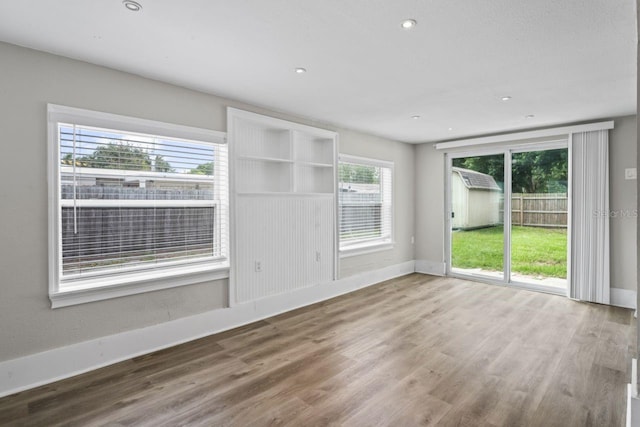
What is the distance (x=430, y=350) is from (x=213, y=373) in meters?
1.86

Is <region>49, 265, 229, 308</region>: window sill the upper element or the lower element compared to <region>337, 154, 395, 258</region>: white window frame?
lower

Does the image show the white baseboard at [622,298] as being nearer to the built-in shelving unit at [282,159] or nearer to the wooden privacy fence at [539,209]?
the wooden privacy fence at [539,209]

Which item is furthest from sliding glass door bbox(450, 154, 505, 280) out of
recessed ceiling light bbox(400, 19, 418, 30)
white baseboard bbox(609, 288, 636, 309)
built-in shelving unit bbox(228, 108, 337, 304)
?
recessed ceiling light bbox(400, 19, 418, 30)

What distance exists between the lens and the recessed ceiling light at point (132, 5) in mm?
1793

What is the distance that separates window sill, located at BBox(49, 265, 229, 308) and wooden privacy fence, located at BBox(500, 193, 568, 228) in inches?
172

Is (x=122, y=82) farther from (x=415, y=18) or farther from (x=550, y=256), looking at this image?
(x=550, y=256)

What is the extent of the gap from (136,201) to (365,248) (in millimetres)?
3272

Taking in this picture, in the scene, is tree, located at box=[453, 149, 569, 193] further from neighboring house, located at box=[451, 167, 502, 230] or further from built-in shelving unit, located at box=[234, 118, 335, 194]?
built-in shelving unit, located at box=[234, 118, 335, 194]

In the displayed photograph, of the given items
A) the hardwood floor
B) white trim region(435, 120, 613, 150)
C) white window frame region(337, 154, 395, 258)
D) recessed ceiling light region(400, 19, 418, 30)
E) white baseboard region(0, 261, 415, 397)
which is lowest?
the hardwood floor

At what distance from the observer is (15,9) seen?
6.10 ft

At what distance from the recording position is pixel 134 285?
9.14 ft

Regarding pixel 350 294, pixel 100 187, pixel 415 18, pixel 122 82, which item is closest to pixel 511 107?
pixel 415 18

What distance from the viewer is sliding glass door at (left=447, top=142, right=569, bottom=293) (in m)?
4.70

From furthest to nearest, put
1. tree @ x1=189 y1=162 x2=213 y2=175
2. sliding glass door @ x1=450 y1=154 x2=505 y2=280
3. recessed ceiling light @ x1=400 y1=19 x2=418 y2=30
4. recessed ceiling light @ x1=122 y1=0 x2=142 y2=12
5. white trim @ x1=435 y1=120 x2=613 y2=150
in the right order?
sliding glass door @ x1=450 y1=154 x2=505 y2=280 < white trim @ x1=435 y1=120 x2=613 y2=150 < tree @ x1=189 y1=162 x2=213 y2=175 < recessed ceiling light @ x1=400 y1=19 x2=418 y2=30 < recessed ceiling light @ x1=122 y1=0 x2=142 y2=12
